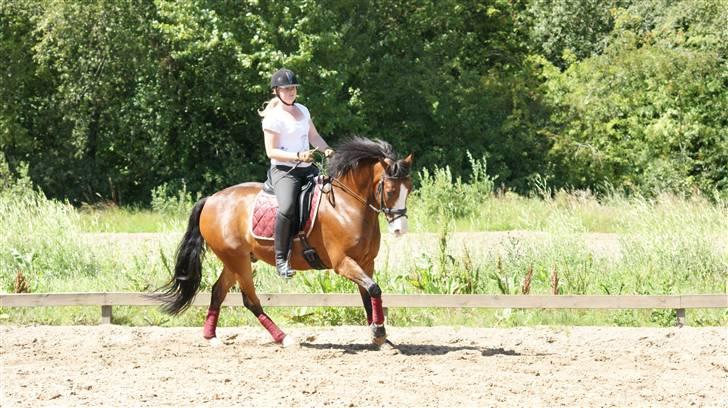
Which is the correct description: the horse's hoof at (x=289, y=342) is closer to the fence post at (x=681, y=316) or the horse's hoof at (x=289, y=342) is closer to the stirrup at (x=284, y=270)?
the stirrup at (x=284, y=270)

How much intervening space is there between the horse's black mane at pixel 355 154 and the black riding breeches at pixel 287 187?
1.06ft

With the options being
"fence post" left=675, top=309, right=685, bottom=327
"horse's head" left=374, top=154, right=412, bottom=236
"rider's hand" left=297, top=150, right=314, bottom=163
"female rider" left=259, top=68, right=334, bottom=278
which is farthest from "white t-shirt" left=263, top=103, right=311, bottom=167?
"fence post" left=675, top=309, right=685, bottom=327

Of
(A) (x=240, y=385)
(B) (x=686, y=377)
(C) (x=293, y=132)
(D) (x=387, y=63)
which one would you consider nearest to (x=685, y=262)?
(B) (x=686, y=377)

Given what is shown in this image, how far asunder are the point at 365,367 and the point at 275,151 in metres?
2.13

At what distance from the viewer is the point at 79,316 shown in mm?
12547

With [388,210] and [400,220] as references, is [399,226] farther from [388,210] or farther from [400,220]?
[388,210]

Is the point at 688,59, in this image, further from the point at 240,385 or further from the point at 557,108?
the point at 240,385

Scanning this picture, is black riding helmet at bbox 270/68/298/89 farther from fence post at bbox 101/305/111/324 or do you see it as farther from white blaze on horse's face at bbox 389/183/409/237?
fence post at bbox 101/305/111/324

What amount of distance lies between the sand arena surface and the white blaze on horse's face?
1.13m

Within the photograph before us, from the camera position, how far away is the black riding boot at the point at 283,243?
10039 mm

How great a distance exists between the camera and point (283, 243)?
33.0 feet

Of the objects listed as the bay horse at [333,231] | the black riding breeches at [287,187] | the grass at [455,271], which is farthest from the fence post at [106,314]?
the black riding breeches at [287,187]

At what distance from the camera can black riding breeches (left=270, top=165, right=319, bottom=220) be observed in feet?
33.0

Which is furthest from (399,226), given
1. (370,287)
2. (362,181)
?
(362,181)
